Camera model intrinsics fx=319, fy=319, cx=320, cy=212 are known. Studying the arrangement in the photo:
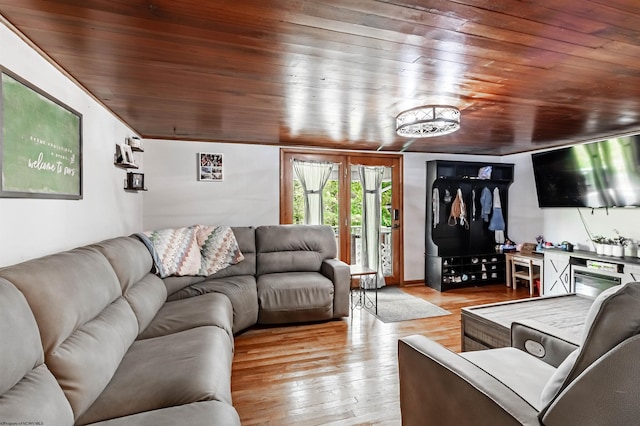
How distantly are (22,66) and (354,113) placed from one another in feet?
7.42

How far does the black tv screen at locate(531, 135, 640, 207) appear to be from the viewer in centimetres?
365

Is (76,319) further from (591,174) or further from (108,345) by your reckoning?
(591,174)

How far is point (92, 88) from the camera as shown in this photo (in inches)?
90.9

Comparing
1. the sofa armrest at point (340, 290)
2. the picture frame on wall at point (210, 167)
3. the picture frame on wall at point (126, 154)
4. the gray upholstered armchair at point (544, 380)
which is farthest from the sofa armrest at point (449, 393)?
the picture frame on wall at point (210, 167)

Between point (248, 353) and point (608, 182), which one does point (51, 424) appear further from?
point (608, 182)

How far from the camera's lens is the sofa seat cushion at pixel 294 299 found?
128 inches

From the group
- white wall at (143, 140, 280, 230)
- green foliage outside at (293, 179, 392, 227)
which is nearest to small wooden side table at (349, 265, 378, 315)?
green foliage outside at (293, 179, 392, 227)

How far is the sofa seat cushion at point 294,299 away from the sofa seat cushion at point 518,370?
1910mm

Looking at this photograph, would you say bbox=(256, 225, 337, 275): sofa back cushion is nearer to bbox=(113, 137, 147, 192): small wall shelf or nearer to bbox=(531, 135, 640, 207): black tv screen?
bbox=(113, 137, 147, 192): small wall shelf

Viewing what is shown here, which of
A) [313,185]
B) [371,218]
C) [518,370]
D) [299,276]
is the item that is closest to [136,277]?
[299,276]

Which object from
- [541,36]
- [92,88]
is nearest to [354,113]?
[541,36]

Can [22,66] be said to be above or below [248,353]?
above

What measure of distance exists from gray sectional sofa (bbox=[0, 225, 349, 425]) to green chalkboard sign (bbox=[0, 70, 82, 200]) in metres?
0.40

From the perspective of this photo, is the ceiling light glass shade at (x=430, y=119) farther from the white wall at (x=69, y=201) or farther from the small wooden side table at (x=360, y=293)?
the white wall at (x=69, y=201)
